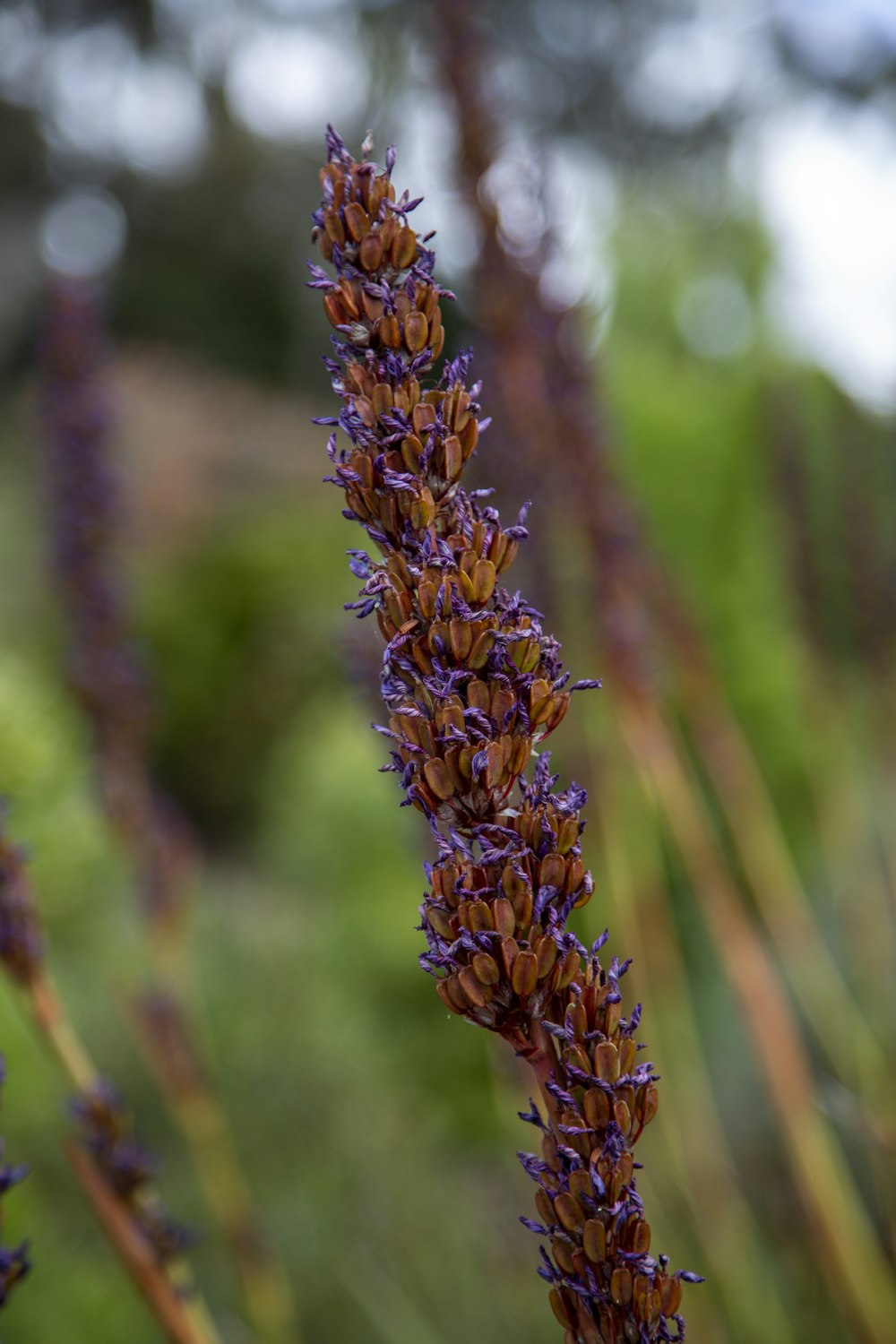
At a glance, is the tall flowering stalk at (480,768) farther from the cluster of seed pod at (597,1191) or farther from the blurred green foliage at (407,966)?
the blurred green foliage at (407,966)

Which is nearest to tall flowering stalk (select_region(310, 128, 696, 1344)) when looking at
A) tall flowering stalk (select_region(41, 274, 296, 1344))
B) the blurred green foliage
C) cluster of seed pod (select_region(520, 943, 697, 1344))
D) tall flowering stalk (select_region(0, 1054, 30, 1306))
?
cluster of seed pod (select_region(520, 943, 697, 1344))

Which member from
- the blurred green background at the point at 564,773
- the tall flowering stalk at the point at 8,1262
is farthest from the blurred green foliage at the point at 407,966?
the tall flowering stalk at the point at 8,1262

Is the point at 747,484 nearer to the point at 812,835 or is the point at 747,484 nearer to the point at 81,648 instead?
the point at 812,835

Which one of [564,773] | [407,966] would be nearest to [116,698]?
[564,773]

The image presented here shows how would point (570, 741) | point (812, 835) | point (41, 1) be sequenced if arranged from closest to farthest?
point (570, 741)
point (812, 835)
point (41, 1)

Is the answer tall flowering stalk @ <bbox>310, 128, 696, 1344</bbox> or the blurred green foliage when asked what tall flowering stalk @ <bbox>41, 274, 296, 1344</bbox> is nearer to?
the blurred green foliage

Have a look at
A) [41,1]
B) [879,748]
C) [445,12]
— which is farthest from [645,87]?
[445,12]
